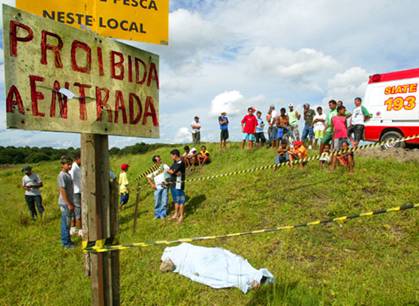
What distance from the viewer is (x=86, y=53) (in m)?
1.84

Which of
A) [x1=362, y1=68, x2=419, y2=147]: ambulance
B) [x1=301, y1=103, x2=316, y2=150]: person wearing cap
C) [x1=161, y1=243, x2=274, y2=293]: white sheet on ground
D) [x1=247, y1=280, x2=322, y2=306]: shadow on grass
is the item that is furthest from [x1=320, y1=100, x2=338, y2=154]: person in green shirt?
[x1=247, y1=280, x2=322, y2=306]: shadow on grass

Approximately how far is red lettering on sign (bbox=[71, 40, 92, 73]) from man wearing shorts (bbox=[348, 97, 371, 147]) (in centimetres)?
939

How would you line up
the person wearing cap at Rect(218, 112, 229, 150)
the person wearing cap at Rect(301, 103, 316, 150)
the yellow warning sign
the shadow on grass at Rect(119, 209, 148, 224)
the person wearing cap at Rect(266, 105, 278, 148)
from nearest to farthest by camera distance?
the yellow warning sign
the shadow on grass at Rect(119, 209, 148, 224)
the person wearing cap at Rect(301, 103, 316, 150)
the person wearing cap at Rect(266, 105, 278, 148)
the person wearing cap at Rect(218, 112, 229, 150)

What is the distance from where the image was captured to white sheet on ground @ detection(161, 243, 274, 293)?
4449 millimetres

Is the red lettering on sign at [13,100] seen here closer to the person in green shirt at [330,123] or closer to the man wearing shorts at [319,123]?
the person in green shirt at [330,123]

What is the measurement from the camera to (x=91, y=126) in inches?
72.7

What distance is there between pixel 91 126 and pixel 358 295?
387cm

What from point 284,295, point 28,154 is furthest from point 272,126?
point 28,154

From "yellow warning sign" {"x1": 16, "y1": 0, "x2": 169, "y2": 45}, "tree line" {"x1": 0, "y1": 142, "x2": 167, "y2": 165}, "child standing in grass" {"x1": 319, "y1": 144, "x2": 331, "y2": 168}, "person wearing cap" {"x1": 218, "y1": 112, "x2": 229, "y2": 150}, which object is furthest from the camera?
"tree line" {"x1": 0, "y1": 142, "x2": 167, "y2": 165}

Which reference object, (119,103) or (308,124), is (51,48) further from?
(308,124)

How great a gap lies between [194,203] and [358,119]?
226 inches

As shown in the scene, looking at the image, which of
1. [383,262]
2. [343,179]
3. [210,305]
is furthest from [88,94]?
[343,179]

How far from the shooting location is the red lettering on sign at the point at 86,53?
1785mm

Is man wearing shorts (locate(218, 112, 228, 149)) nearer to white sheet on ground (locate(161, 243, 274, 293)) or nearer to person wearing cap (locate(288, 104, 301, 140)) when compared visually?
person wearing cap (locate(288, 104, 301, 140))
